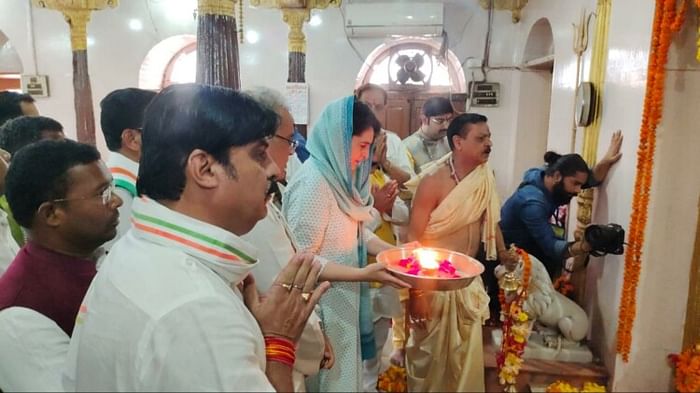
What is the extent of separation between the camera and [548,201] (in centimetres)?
278

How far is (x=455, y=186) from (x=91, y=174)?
1.76 meters

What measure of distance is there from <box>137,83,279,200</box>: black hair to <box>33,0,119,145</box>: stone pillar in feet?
18.9

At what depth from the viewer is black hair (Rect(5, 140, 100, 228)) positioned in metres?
1.08

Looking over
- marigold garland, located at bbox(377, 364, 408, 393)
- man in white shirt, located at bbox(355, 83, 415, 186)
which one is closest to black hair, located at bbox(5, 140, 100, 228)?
man in white shirt, located at bbox(355, 83, 415, 186)

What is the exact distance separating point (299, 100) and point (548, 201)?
381 cm

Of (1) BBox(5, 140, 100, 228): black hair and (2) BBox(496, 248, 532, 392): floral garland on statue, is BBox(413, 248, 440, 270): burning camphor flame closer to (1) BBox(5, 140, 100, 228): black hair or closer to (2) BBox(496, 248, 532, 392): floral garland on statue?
(2) BBox(496, 248, 532, 392): floral garland on statue

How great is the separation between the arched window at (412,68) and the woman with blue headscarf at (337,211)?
446cm

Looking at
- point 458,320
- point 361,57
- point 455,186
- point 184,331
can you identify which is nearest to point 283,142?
point 184,331

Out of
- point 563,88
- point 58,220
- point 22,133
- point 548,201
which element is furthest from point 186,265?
point 563,88

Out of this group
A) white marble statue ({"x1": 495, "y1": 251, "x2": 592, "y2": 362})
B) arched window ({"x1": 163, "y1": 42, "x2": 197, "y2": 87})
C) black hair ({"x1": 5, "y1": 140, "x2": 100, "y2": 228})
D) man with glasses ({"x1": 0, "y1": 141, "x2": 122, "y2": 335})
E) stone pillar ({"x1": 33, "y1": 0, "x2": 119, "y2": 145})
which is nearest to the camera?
man with glasses ({"x1": 0, "y1": 141, "x2": 122, "y2": 335})

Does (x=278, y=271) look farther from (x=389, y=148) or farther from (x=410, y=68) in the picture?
(x=410, y=68)

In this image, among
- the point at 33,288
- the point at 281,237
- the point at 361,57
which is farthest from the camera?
the point at 361,57

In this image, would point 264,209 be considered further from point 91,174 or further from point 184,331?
point 91,174

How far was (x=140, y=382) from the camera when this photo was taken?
2.13 ft
